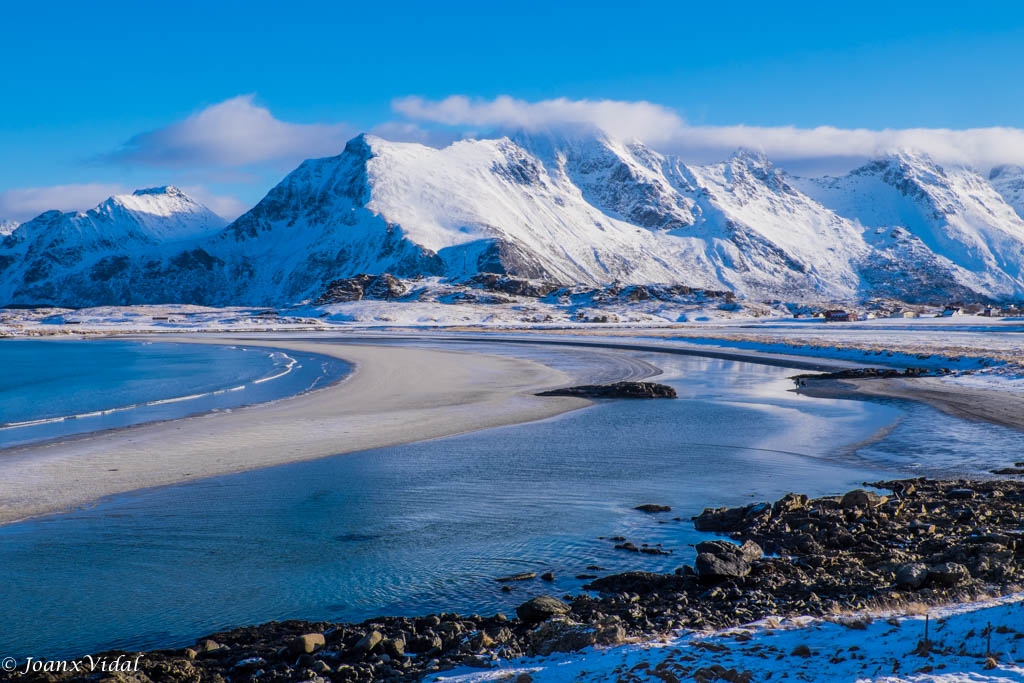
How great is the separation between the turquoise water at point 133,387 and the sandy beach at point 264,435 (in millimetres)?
2558

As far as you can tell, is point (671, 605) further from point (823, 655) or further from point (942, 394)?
point (942, 394)

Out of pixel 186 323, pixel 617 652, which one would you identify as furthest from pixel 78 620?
pixel 186 323

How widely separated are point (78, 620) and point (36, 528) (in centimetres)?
490

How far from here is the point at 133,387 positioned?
39.6 m

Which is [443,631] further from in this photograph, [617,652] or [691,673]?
[691,673]

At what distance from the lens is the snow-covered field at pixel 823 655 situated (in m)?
6.19

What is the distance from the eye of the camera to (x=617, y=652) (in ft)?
23.5

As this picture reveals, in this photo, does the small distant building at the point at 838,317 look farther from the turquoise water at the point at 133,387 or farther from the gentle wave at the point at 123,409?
the gentle wave at the point at 123,409

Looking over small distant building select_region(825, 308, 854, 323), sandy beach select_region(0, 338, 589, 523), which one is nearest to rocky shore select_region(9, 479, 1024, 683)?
sandy beach select_region(0, 338, 589, 523)

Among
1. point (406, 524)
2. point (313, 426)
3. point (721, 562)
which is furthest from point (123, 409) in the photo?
point (721, 562)

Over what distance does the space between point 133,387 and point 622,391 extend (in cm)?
2472

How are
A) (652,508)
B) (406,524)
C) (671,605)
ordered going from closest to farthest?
(671,605), (406,524), (652,508)

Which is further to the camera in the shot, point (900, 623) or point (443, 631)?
point (443, 631)

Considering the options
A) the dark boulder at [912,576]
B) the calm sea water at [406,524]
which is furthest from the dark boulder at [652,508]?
the dark boulder at [912,576]
